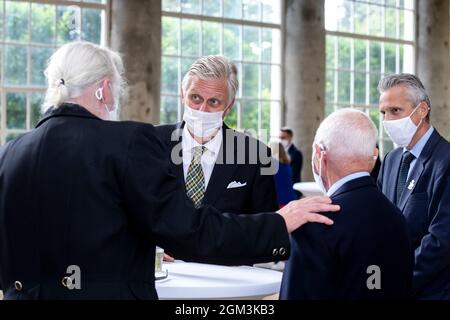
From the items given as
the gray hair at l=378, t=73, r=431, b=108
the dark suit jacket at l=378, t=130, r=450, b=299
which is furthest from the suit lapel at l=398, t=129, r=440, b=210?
the gray hair at l=378, t=73, r=431, b=108

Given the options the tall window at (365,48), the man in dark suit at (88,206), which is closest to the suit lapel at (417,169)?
the man in dark suit at (88,206)

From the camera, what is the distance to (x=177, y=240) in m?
2.07

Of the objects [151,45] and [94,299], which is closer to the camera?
[94,299]

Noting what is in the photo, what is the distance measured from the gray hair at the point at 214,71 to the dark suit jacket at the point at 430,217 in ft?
3.12

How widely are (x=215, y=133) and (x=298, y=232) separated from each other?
1.25 meters

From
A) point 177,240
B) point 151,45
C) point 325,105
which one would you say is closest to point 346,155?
point 177,240

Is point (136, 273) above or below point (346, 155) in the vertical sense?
below

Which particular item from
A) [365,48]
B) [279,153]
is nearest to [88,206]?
[279,153]

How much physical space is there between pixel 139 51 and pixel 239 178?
7751mm

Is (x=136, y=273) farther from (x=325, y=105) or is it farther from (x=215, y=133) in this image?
(x=325, y=105)

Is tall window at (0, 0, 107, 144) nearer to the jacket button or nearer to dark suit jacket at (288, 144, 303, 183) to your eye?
dark suit jacket at (288, 144, 303, 183)

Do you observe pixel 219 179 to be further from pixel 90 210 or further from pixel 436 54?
pixel 436 54

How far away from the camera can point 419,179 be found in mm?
3131
